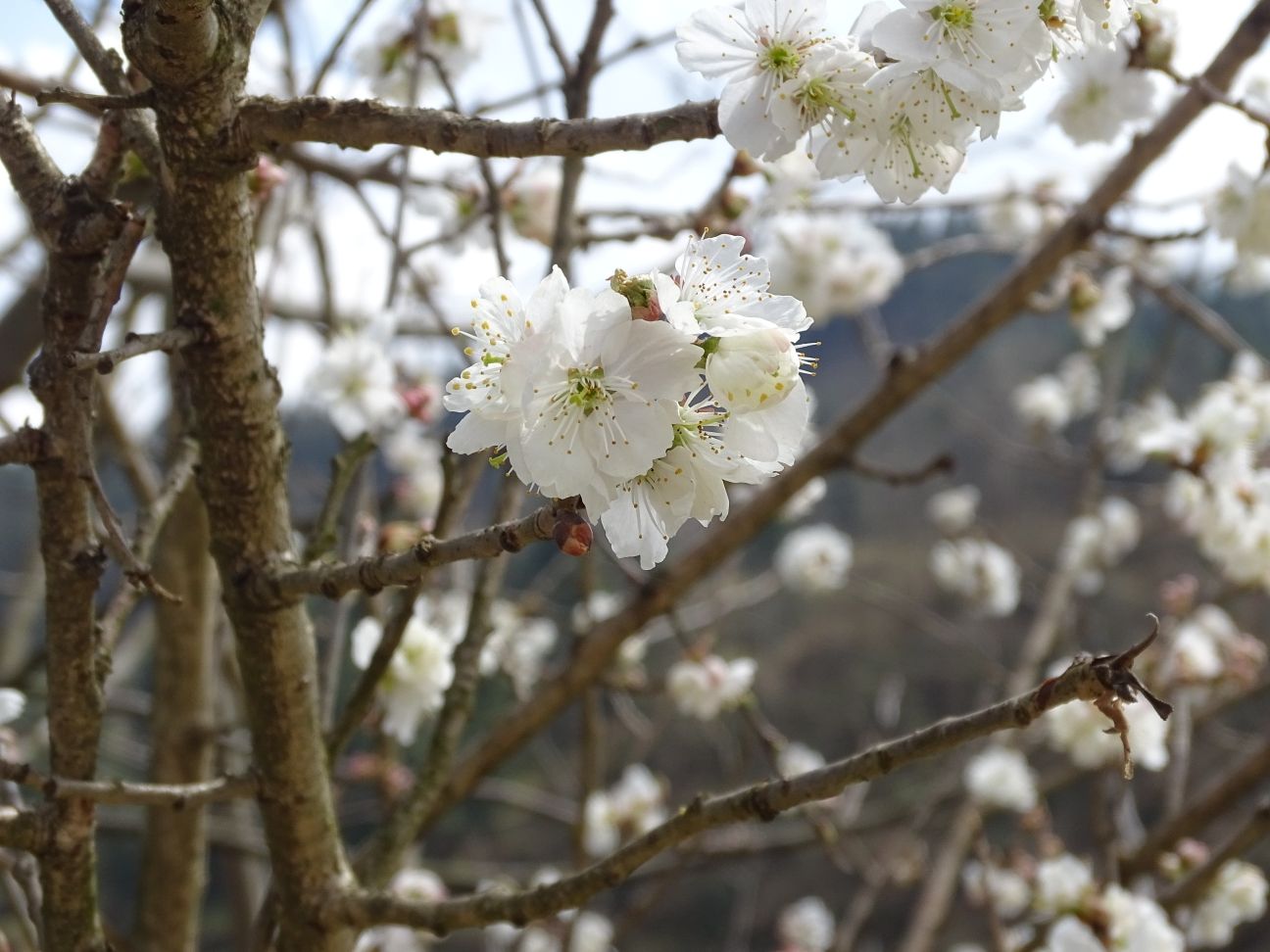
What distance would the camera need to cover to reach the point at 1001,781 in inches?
111

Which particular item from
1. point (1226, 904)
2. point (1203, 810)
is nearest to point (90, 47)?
point (1203, 810)

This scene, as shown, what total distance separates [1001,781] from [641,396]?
253cm

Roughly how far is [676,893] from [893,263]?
3918 mm

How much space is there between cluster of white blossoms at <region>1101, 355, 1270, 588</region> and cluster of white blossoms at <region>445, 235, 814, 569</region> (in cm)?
155

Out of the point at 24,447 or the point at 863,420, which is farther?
the point at 863,420

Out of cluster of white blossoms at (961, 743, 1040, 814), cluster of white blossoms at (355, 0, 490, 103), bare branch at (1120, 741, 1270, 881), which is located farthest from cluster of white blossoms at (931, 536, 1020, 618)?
cluster of white blossoms at (355, 0, 490, 103)

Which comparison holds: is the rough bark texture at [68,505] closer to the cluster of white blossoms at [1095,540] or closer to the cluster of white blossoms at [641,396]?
the cluster of white blossoms at [641,396]

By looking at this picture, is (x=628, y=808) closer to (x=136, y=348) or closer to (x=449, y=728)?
(x=449, y=728)

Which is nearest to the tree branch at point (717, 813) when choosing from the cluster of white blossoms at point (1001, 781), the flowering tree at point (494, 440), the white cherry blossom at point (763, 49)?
the flowering tree at point (494, 440)

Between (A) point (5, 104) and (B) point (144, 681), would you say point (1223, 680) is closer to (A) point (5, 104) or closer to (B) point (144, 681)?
(A) point (5, 104)

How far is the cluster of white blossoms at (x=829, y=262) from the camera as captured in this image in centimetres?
280

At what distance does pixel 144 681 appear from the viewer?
5.11 m

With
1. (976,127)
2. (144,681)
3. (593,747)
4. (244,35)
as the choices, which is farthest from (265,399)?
(144,681)

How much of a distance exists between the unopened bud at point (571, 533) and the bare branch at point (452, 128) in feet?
0.66
